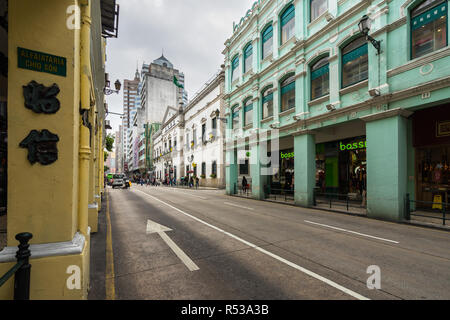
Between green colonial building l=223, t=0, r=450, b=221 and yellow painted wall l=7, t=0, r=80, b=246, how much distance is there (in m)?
11.4

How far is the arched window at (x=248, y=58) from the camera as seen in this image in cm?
2038

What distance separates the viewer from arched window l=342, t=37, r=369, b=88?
11.5m

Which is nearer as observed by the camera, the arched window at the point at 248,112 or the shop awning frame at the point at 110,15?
the shop awning frame at the point at 110,15

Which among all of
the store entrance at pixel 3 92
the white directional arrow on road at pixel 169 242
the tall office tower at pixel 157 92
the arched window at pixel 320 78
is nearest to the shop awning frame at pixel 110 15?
the store entrance at pixel 3 92

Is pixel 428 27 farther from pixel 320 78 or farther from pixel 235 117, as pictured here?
pixel 235 117

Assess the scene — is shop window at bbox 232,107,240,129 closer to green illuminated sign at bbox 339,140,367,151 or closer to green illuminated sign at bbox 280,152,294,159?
green illuminated sign at bbox 280,152,294,159

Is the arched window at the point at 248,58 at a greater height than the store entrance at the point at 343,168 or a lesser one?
greater

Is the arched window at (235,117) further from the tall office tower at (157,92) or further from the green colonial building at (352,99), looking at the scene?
the tall office tower at (157,92)

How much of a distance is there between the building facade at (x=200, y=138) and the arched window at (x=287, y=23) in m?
11.0

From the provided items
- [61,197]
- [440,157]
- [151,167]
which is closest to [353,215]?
[440,157]

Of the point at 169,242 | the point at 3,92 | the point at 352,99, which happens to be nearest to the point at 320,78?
the point at 352,99

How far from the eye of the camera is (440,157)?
10.9 m

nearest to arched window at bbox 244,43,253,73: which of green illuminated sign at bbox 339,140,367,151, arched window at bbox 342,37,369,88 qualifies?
arched window at bbox 342,37,369,88

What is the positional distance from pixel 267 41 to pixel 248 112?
6048mm
